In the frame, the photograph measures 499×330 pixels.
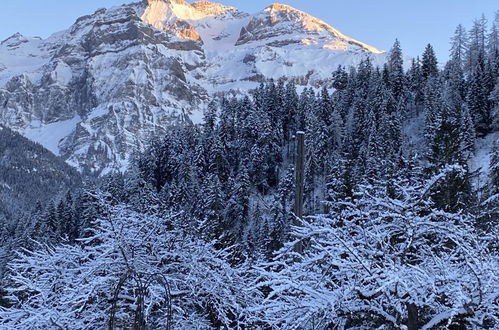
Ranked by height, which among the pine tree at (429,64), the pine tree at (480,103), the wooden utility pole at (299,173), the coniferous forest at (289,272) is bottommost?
the coniferous forest at (289,272)

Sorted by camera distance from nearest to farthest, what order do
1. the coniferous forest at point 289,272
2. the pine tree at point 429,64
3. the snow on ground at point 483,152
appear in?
the coniferous forest at point 289,272
the snow on ground at point 483,152
the pine tree at point 429,64

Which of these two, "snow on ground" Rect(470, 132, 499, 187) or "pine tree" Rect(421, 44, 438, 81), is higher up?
"pine tree" Rect(421, 44, 438, 81)

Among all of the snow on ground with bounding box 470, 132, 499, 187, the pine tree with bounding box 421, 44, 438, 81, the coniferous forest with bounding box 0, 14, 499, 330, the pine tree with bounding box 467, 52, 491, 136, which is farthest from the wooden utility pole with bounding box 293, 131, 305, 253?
the pine tree with bounding box 421, 44, 438, 81

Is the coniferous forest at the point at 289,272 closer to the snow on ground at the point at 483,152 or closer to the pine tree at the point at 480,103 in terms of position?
the snow on ground at the point at 483,152

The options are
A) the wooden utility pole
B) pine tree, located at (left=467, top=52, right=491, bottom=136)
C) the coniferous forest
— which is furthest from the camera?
pine tree, located at (left=467, top=52, right=491, bottom=136)

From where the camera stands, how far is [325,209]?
65875mm

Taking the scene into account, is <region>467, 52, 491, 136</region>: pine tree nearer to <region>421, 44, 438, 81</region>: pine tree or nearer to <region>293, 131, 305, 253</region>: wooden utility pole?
<region>421, 44, 438, 81</region>: pine tree

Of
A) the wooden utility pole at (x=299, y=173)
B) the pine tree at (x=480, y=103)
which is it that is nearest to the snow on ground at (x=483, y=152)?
the pine tree at (x=480, y=103)

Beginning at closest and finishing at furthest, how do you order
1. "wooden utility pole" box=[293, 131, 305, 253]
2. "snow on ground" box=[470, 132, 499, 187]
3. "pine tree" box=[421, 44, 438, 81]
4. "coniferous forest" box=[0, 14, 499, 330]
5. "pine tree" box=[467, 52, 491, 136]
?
"coniferous forest" box=[0, 14, 499, 330] → "wooden utility pole" box=[293, 131, 305, 253] → "snow on ground" box=[470, 132, 499, 187] → "pine tree" box=[467, 52, 491, 136] → "pine tree" box=[421, 44, 438, 81]

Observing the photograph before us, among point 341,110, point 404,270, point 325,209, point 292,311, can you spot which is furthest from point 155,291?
point 341,110

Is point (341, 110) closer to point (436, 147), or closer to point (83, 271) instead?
point (436, 147)

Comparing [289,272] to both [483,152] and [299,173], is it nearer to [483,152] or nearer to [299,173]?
[299,173]

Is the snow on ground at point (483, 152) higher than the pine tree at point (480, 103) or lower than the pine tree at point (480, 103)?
lower

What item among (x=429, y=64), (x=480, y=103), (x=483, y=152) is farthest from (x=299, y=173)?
(x=429, y=64)
